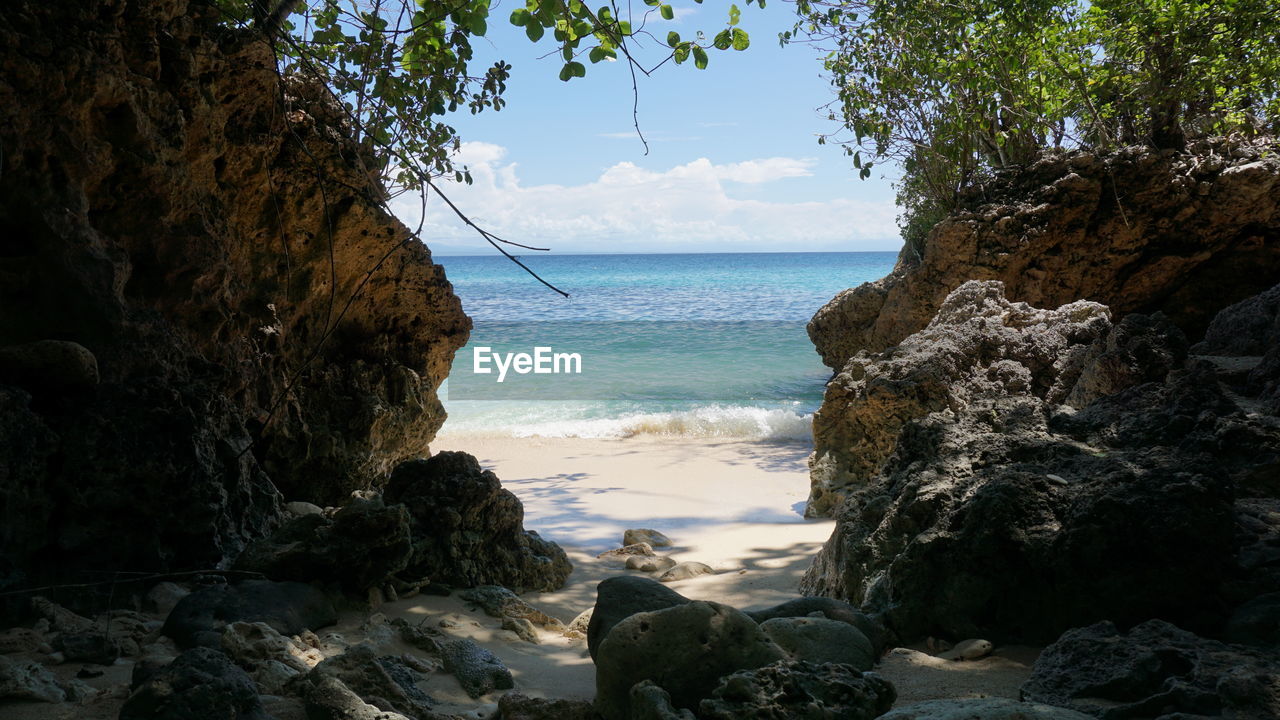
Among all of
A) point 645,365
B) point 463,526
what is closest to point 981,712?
point 463,526

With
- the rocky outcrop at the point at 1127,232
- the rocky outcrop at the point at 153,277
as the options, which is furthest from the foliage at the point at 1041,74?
the rocky outcrop at the point at 153,277

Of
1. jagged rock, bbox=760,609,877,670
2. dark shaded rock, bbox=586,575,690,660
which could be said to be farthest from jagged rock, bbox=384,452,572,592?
jagged rock, bbox=760,609,877,670

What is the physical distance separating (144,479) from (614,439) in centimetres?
1036

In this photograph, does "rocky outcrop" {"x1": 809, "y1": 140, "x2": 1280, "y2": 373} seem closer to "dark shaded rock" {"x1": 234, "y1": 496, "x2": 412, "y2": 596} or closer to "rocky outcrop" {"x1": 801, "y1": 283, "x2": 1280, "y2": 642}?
"rocky outcrop" {"x1": 801, "y1": 283, "x2": 1280, "y2": 642}

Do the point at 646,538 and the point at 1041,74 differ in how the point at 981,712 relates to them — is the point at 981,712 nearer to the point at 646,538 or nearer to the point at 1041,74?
the point at 646,538

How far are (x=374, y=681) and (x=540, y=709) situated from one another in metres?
0.52

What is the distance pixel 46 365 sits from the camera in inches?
122

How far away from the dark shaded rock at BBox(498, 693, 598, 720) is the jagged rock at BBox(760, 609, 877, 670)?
59 cm

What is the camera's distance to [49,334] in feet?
10.9

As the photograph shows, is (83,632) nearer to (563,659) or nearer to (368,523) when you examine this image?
(368,523)

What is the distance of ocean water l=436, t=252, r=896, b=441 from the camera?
14.8 m

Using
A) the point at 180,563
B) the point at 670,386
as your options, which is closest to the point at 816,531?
the point at 180,563

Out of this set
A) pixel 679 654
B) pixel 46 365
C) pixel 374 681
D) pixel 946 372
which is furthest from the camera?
pixel 946 372

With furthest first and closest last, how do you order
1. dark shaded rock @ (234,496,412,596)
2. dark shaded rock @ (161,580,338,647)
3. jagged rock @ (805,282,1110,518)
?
jagged rock @ (805,282,1110,518) → dark shaded rock @ (234,496,412,596) → dark shaded rock @ (161,580,338,647)
